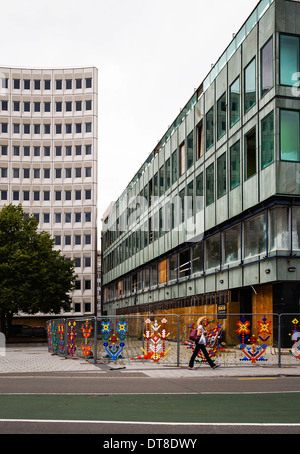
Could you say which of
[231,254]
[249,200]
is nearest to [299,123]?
[249,200]

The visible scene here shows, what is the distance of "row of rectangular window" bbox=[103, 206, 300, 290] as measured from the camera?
27828 millimetres

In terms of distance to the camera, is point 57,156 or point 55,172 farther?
point 57,156

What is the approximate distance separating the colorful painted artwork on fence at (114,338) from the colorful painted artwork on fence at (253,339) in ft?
12.7

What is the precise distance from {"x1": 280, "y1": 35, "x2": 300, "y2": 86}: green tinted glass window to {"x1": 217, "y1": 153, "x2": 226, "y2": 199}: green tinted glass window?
726cm

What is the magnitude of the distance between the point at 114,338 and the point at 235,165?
1458cm

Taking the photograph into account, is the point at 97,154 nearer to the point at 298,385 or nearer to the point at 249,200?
the point at 249,200

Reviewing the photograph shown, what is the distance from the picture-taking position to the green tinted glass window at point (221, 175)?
34469mm

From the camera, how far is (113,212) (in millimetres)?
78500

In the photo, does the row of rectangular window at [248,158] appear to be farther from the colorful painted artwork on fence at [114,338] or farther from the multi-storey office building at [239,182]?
the colorful painted artwork on fence at [114,338]

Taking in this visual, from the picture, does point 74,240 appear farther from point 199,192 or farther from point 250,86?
point 250,86

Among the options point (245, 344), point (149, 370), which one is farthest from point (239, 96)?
point (149, 370)

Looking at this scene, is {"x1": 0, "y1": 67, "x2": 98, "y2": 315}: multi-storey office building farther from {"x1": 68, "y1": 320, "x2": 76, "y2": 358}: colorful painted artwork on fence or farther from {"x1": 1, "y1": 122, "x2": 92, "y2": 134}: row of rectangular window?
{"x1": 68, "y1": 320, "x2": 76, "y2": 358}: colorful painted artwork on fence

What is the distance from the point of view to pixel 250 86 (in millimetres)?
30750

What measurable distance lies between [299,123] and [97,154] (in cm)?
6066
